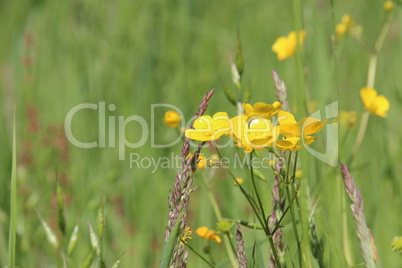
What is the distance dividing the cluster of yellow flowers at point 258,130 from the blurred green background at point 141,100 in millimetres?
527

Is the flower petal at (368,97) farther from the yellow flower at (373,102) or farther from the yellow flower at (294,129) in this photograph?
the yellow flower at (294,129)

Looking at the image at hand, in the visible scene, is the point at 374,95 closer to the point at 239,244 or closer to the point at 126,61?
the point at 239,244

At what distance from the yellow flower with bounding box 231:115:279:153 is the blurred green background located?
56cm

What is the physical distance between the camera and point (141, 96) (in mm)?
2498

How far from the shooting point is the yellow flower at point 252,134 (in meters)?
0.85

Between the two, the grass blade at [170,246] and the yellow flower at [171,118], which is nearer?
the grass blade at [170,246]

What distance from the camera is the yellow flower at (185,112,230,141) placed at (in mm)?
898

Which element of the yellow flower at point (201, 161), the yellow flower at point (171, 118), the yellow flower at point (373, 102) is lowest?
the yellow flower at point (201, 161)

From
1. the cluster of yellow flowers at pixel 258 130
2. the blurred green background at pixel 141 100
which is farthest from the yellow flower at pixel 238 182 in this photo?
the blurred green background at pixel 141 100

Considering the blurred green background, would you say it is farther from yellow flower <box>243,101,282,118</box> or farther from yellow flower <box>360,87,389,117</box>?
yellow flower <box>243,101,282,118</box>

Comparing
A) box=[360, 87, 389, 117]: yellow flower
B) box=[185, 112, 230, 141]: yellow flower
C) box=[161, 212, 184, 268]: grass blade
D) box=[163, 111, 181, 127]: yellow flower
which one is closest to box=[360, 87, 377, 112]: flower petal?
box=[360, 87, 389, 117]: yellow flower

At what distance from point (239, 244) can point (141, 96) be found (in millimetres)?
1691

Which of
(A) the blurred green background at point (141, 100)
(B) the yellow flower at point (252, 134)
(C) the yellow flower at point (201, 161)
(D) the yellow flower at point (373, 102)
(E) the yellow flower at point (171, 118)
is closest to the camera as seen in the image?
(B) the yellow flower at point (252, 134)

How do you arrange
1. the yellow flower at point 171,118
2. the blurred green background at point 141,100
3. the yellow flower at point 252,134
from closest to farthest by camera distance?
the yellow flower at point 252,134 < the yellow flower at point 171,118 < the blurred green background at point 141,100
